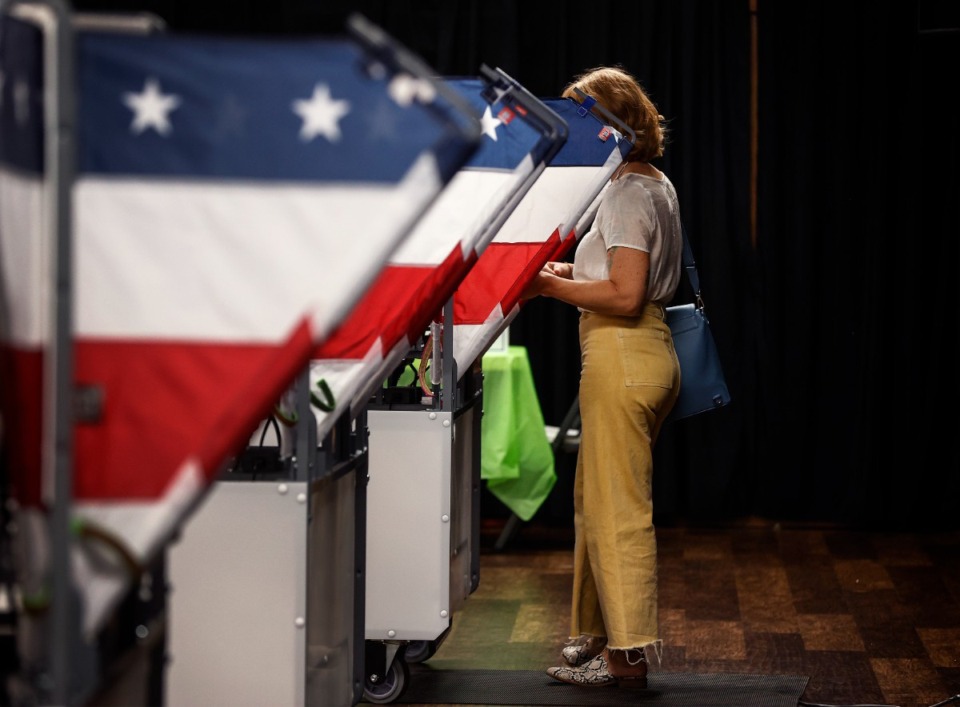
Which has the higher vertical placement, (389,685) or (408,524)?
(408,524)

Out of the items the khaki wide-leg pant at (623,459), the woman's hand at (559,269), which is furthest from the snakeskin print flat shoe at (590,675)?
the woman's hand at (559,269)

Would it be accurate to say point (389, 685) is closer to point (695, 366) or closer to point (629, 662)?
point (629, 662)

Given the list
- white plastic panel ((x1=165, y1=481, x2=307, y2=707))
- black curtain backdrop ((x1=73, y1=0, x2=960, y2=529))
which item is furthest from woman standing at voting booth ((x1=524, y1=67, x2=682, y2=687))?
black curtain backdrop ((x1=73, y1=0, x2=960, y2=529))

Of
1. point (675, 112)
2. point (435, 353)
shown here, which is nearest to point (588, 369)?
point (435, 353)

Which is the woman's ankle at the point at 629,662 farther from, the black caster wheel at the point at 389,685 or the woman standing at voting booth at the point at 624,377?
the black caster wheel at the point at 389,685

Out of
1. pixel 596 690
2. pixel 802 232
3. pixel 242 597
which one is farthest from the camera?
pixel 802 232

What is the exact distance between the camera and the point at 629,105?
3.07m

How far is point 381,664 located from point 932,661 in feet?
4.56

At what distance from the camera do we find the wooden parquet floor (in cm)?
339

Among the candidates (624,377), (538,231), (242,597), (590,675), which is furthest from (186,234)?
(590,675)

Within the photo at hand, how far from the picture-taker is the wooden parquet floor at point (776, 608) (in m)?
3.39

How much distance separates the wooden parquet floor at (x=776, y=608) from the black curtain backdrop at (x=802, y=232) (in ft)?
0.78

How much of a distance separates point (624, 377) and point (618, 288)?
0.67 feet

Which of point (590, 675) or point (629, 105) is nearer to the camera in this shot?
point (629, 105)
